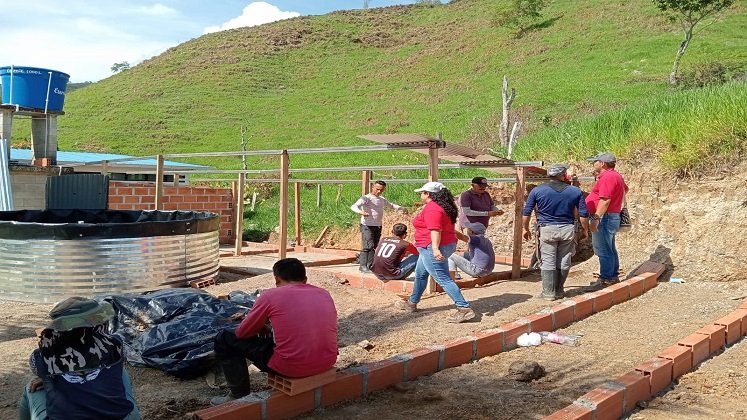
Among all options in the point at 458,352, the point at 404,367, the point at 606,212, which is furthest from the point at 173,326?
the point at 606,212

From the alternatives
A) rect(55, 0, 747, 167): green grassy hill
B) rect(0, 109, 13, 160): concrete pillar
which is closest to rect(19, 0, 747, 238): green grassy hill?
rect(55, 0, 747, 167): green grassy hill

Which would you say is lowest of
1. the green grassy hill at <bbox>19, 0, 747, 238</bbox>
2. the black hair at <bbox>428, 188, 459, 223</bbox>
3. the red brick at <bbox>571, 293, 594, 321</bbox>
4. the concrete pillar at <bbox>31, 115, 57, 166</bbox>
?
the red brick at <bbox>571, 293, 594, 321</bbox>

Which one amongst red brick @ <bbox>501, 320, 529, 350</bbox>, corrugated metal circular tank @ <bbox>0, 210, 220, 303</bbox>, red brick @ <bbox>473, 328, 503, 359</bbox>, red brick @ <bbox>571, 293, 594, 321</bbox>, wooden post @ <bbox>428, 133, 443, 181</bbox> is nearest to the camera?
red brick @ <bbox>473, 328, 503, 359</bbox>

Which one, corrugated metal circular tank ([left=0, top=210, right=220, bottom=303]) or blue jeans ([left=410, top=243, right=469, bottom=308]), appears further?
corrugated metal circular tank ([left=0, top=210, right=220, bottom=303])

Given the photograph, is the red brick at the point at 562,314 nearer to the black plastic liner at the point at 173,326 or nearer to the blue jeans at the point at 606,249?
the blue jeans at the point at 606,249

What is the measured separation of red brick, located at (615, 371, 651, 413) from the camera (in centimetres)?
407

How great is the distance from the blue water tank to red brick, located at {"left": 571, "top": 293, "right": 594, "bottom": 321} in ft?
37.2

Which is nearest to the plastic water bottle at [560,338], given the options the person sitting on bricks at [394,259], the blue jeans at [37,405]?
the person sitting on bricks at [394,259]

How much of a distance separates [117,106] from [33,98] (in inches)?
1318

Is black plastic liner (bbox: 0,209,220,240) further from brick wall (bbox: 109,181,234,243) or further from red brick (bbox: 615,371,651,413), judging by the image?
red brick (bbox: 615,371,651,413)

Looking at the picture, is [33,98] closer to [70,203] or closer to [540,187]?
[70,203]

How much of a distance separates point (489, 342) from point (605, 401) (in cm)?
156

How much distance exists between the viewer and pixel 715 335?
17.4ft

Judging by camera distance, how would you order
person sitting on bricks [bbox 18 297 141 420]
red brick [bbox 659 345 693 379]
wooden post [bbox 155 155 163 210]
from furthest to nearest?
wooden post [bbox 155 155 163 210] < red brick [bbox 659 345 693 379] < person sitting on bricks [bbox 18 297 141 420]
